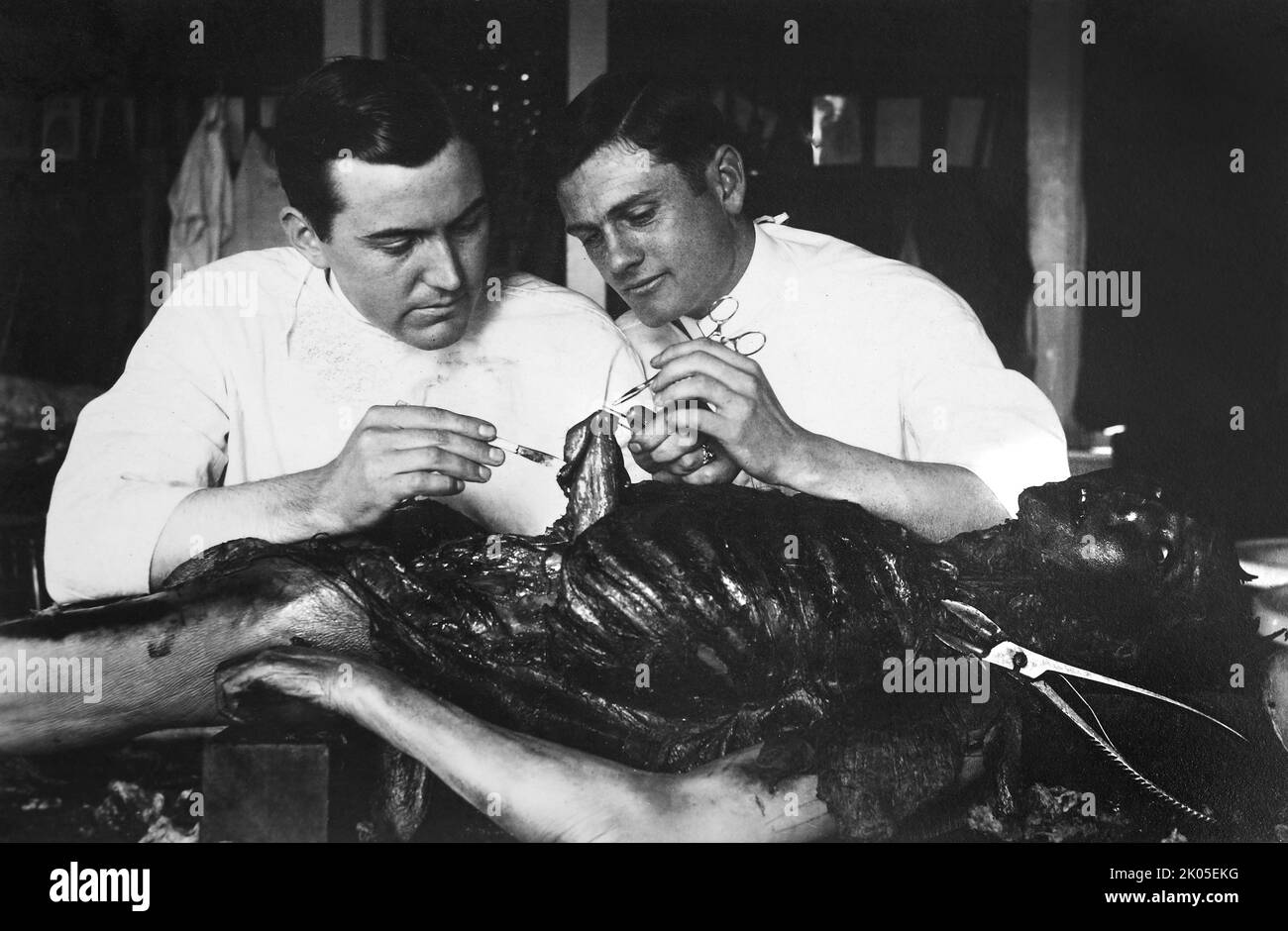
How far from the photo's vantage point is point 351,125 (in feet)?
10.3

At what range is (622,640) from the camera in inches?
120

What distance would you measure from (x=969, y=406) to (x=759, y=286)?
2.13 feet

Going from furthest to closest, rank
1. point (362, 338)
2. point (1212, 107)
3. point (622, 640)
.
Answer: point (1212, 107), point (362, 338), point (622, 640)

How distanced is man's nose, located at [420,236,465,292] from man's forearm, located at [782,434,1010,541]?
3.30 feet

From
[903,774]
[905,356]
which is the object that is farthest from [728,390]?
[903,774]

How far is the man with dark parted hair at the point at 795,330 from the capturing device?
321 centimetres

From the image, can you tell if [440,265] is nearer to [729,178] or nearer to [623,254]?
[623,254]

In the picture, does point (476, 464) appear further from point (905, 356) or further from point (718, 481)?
point (905, 356)

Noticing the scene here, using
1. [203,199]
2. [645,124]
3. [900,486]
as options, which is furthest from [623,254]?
[203,199]

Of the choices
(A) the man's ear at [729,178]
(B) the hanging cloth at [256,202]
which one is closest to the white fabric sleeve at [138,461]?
(B) the hanging cloth at [256,202]

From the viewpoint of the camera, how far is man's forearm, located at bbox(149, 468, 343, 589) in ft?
10.2

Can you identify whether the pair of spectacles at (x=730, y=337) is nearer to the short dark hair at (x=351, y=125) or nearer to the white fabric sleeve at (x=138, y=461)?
the short dark hair at (x=351, y=125)

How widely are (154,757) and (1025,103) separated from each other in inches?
115

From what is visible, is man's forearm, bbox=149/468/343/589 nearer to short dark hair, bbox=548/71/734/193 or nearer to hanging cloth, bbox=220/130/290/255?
hanging cloth, bbox=220/130/290/255
